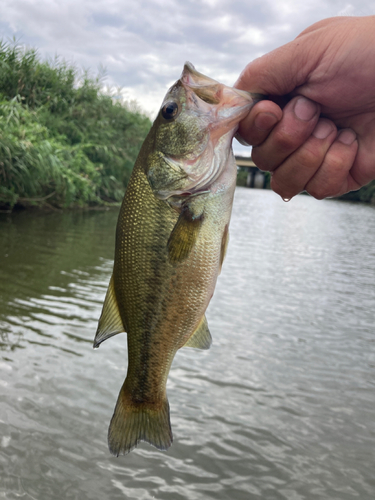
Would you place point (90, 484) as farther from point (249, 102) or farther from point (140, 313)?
point (249, 102)

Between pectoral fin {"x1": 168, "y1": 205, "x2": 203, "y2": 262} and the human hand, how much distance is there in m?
0.54

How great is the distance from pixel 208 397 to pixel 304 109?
3.82 meters

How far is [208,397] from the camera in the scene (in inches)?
213

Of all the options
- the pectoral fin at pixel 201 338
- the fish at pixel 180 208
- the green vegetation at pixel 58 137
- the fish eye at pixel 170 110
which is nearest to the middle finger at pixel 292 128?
the fish at pixel 180 208

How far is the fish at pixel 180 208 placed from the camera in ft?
6.91

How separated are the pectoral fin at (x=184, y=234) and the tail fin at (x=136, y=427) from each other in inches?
31.2

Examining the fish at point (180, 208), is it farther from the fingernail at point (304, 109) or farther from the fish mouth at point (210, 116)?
the fingernail at point (304, 109)

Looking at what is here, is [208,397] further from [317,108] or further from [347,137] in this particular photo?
[317,108]

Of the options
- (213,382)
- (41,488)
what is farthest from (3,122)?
(41,488)

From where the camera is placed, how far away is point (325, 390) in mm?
5871

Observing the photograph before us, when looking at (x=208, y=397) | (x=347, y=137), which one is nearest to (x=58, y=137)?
(x=208, y=397)

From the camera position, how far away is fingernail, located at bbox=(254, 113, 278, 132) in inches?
88.1

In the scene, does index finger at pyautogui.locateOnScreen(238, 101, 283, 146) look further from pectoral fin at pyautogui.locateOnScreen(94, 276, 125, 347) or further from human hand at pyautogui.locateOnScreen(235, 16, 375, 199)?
pectoral fin at pyautogui.locateOnScreen(94, 276, 125, 347)

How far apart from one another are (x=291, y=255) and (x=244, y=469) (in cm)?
1104
